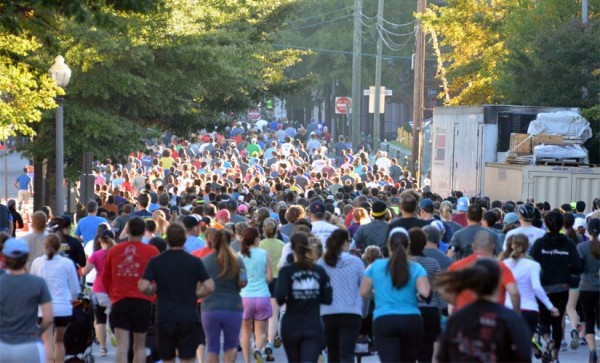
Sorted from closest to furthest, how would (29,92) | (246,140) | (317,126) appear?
(29,92) < (246,140) < (317,126)

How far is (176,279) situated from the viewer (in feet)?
36.1

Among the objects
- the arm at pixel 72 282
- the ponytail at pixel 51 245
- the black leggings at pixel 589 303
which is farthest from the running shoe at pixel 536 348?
the ponytail at pixel 51 245

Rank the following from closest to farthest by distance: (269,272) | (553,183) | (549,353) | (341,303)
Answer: (341,303)
(269,272)
(549,353)
(553,183)

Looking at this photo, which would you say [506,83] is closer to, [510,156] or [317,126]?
[510,156]

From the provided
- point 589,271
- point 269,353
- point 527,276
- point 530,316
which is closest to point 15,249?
point 527,276

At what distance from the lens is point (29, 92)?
2048 cm

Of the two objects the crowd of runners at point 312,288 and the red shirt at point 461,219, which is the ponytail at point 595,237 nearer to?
the crowd of runners at point 312,288

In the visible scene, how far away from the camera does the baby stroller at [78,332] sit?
13008 millimetres

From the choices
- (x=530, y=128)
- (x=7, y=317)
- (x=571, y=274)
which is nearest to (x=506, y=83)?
(x=530, y=128)

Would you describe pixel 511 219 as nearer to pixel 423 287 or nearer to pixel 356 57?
pixel 423 287

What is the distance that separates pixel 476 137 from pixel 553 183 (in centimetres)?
502

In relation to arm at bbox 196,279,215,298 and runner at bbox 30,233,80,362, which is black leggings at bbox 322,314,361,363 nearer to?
arm at bbox 196,279,215,298

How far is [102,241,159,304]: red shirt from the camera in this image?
38.7ft

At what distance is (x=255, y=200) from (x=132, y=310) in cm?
1085
